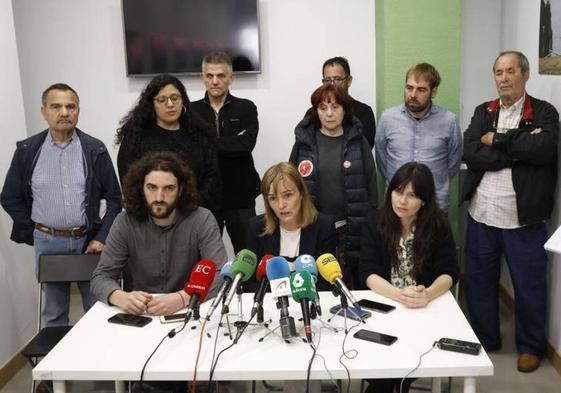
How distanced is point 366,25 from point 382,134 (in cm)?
136

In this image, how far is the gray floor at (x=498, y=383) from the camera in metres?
3.13

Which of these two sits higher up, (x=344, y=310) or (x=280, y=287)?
(x=280, y=287)

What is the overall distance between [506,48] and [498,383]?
247 cm

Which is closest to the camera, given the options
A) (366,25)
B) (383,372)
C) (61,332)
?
(383,372)

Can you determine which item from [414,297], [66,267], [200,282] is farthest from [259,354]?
[66,267]

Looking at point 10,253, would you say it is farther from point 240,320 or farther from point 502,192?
point 502,192

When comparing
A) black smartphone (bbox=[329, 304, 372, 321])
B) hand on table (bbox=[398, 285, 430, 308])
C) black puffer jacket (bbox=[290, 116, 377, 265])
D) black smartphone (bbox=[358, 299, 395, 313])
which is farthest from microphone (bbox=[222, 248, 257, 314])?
black puffer jacket (bbox=[290, 116, 377, 265])

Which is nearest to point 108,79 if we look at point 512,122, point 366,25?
point 366,25

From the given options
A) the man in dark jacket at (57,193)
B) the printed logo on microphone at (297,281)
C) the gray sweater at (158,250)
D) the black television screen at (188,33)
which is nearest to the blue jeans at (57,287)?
the man in dark jacket at (57,193)

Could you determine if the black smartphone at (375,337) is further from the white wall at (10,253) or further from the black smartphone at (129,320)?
the white wall at (10,253)

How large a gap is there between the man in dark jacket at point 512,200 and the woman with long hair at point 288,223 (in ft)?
3.60

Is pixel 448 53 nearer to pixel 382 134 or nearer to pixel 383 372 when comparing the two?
pixel 382 134

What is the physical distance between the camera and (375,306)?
7.53 ft

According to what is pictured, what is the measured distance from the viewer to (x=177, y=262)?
2615mm
